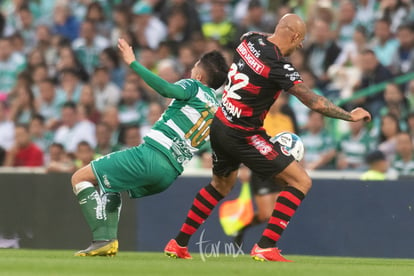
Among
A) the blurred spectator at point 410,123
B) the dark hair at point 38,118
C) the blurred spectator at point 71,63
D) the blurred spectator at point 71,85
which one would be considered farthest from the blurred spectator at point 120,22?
the blurred spectator at point 410,123

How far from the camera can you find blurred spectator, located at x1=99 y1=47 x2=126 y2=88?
1852cm

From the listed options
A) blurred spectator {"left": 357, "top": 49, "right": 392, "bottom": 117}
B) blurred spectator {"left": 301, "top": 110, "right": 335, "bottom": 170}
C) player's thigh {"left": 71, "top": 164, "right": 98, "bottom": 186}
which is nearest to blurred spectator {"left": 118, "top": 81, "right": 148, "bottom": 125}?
blurred spectator {"left": 301, "top": 110, "right": 335, "bottom": 170}

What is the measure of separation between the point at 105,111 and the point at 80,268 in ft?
27.1

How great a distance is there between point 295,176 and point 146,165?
1437mm

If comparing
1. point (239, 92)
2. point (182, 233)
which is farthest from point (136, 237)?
point (239, 92)

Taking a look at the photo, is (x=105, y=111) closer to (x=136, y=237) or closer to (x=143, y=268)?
(x=136, y=237)

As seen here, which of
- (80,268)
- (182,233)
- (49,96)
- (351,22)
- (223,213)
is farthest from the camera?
(49,96)

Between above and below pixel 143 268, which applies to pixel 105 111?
below

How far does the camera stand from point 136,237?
14.3 metres

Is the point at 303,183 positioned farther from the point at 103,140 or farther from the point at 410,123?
the point at 103,140

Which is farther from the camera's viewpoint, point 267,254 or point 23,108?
point 23,108

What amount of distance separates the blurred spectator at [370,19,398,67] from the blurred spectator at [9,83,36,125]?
5.70 metres

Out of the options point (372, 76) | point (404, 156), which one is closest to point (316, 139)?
point (372, 76)

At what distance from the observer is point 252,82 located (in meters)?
10.3
